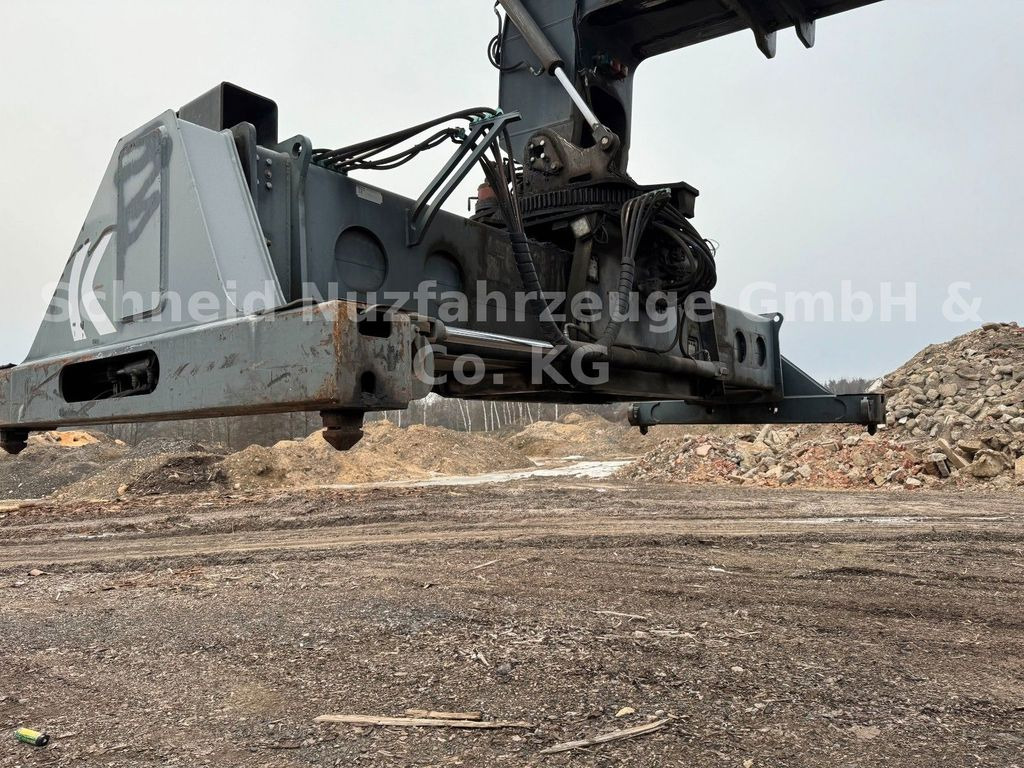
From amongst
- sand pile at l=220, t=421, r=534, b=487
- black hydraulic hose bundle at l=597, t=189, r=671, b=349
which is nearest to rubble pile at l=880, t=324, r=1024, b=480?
black hydraulic hose bundle at l=597, t=189, r=671, b=349

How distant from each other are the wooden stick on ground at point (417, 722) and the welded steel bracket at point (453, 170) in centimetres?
154

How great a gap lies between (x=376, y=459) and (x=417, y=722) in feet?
63.5

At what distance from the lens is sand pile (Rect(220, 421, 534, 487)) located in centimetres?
1770

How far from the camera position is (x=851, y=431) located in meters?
16.4

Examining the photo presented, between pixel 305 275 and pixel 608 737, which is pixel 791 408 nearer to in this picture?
pixel 608 737

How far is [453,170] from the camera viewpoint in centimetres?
270

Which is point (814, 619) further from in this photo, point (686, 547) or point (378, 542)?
point (378, 542)

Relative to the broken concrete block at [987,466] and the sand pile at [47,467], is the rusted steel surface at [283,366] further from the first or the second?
the sand pile at [47,467]

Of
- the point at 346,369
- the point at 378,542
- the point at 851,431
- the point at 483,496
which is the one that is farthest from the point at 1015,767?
the point at 851,431

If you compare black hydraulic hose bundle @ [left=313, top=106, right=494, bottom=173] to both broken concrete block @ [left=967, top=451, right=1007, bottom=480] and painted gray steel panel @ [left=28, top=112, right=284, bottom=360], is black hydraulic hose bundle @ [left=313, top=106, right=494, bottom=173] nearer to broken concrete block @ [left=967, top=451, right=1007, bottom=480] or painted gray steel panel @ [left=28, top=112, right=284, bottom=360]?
painted gray steel panel @ [left=28, top=112, right=284, bottom=360]

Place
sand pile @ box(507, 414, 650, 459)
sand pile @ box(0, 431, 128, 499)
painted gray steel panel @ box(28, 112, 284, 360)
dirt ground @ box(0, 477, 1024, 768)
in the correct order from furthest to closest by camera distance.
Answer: sand pile @ box(507, 414, 650, 459)
sand pile @ box(0, 431, 128, 499)
dirt ground @ box(0, 477, 1024, 768)
painted gray steel panel @ box(28, 112, 284, 360)

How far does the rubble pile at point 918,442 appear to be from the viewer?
1192 cm

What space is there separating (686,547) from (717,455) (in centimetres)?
1022

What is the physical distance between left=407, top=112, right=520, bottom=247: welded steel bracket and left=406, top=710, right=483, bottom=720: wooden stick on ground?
152 centimetres
